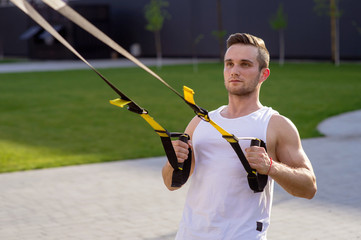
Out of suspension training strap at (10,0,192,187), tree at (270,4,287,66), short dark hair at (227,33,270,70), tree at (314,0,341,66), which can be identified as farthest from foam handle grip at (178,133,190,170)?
tree at (270,4,287,66)

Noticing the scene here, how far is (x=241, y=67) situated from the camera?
2.96m

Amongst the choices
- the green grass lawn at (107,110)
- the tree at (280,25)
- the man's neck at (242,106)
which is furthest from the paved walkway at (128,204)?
the tree at (280,25)

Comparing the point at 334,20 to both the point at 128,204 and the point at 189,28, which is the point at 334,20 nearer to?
the point at 189,28

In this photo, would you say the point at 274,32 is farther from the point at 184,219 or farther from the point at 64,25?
the point at 184,219

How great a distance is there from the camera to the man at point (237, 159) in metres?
2.97

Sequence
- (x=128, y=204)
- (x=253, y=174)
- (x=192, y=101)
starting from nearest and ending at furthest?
(x=192, y=101)
(x=253, y=174)
(x=128, y=204)

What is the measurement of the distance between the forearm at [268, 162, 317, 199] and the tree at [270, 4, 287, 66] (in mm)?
38634

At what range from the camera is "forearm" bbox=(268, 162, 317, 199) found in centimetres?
284

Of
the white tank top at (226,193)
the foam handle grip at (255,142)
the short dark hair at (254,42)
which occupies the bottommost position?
the white tank top at (226,193)

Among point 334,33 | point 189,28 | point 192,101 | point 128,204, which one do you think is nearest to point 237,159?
point 192,101

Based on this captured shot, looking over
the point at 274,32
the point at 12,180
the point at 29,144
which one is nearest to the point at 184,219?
the point at 12,180

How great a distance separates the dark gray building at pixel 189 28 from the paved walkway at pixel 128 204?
99.9 feet

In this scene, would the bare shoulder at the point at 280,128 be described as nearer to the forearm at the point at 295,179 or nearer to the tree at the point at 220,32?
the forearm at the point at 295,179

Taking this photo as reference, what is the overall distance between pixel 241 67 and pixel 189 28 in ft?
166
